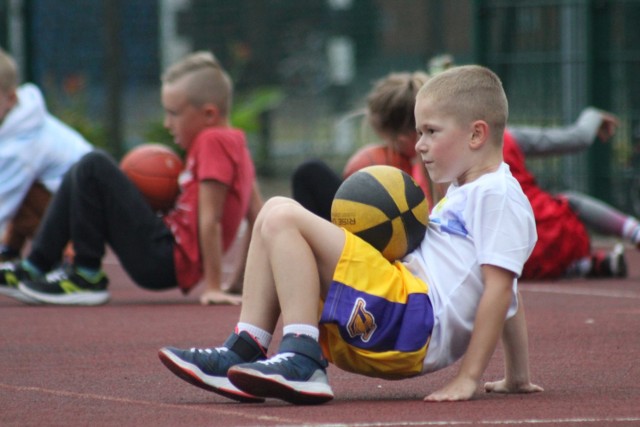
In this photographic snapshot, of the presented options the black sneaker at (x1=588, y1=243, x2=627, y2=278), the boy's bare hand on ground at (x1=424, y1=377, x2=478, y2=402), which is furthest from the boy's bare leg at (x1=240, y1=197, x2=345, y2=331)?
the black sneaker at (x1=588, y1=243, x2=627, y2=278)

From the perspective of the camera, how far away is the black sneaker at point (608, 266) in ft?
29.5

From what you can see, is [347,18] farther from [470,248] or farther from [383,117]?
[470,248]

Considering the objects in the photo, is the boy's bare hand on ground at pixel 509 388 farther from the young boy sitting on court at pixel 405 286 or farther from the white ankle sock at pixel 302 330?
the white ankle sock at pixel 302 330

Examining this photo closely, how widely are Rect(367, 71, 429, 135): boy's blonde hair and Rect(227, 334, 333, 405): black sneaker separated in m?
2.86

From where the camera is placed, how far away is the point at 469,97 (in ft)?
14.1

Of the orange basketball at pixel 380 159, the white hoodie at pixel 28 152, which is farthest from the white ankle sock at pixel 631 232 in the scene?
the white hoodie at pixel 28 152

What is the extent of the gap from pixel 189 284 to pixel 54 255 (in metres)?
0.72

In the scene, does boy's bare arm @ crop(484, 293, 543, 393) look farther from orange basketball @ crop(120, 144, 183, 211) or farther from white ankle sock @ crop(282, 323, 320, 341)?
orange basketball @ crop(120, 144, 183, 211)

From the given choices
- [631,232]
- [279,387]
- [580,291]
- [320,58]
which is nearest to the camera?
[279,387]

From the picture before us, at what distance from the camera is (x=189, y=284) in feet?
24.2

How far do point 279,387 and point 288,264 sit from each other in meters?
0.37

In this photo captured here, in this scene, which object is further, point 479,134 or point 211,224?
point 211,224

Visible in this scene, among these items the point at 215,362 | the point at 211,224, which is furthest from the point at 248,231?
the point at 215,362

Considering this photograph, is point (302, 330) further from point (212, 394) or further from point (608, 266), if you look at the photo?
point (608, 266)
